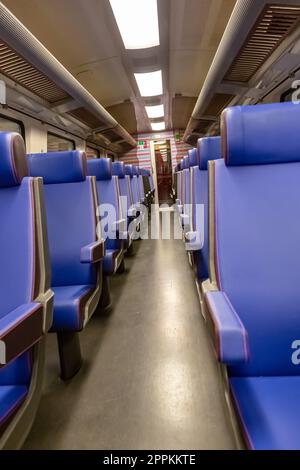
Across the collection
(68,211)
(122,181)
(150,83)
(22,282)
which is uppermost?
(150,83)

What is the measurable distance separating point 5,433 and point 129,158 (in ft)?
37.4

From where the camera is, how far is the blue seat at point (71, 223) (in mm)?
1752

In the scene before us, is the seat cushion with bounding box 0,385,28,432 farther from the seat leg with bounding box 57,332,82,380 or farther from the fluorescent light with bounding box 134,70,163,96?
the fluorescent light with bounding box 134,70,163,96

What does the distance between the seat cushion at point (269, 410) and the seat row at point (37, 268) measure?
0.65m

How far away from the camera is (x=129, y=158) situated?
11633 mm

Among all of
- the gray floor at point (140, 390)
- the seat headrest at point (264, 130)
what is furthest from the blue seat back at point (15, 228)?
the seat headrest at point (264, 130)

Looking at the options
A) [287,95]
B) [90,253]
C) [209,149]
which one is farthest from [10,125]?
[287,95]

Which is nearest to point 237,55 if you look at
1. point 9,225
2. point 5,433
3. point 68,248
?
point 68,248

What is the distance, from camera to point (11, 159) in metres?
1.06

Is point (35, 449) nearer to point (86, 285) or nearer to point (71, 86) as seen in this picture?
point (86, 285)

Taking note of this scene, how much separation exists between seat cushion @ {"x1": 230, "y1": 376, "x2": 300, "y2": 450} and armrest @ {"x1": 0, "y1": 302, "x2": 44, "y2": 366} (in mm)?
645

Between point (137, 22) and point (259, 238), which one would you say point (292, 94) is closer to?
point (137, 22)

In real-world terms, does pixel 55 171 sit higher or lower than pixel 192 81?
lower

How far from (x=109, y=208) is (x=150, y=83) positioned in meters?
3.98
